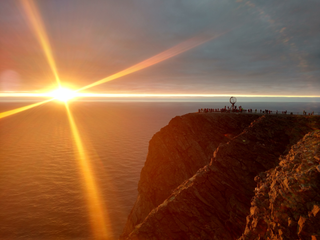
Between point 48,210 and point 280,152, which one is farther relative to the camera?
point 48,210

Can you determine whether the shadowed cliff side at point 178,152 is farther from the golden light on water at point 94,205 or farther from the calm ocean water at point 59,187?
the calm ocean water at point 59,187

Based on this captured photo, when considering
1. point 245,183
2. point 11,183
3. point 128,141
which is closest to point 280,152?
point 245,183

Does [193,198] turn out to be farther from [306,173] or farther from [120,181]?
[120,181]

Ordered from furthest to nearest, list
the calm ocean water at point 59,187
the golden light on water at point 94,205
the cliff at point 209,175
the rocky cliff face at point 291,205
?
1. the calm ocean water at point 59,187
2. the golden light on water at point 94,205
3. the cliff at point 209,175
4. the rocky cliff face at point 291,205

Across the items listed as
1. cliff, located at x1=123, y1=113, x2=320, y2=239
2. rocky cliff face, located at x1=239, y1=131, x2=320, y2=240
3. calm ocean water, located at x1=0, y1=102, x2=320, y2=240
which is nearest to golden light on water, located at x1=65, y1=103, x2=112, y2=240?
calm ocean water, located at x1=0, y1=102, x2=320, y2=240

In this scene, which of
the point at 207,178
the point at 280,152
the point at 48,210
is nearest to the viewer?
the point at 207,178

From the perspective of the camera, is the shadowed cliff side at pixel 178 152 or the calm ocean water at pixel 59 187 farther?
the calm ocean water at pixel 59 187

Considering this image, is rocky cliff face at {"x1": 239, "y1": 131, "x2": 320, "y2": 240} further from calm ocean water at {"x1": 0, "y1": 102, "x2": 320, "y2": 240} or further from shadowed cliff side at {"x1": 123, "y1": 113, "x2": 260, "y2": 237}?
calm ocean water at {"x1": 0, "y1": 102, "x2": 320, "y2": 240}

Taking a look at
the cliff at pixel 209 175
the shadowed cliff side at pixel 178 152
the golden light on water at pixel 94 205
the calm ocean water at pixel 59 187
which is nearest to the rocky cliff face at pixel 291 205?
the cliff at pixel 209 175
